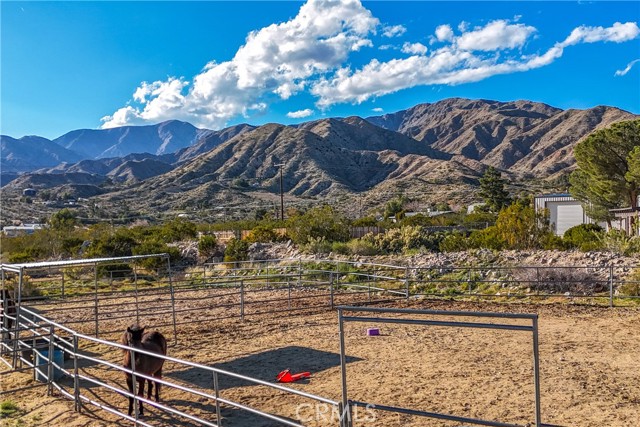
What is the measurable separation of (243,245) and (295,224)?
11.3 feet

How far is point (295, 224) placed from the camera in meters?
31.4

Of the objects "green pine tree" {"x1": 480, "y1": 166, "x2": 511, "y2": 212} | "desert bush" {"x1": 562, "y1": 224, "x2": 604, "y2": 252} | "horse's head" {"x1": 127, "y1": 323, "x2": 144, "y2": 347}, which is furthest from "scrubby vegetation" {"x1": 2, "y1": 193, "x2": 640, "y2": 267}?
"green pine tree" {"x1": 480, "y1": 166, "x2": 511, "y2": 212}

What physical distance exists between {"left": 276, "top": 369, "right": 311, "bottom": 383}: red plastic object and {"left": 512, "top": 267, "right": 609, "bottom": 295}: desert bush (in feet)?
32.3

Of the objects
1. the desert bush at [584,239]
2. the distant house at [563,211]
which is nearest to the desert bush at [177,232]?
the distant house at [563,211]

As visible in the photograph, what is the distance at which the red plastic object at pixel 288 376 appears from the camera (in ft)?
26.7

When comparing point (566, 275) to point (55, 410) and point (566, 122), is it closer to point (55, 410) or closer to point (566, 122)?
point (55, 410)

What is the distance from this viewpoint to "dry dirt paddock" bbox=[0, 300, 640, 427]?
6.62m

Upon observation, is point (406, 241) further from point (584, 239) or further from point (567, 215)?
point (567, 215)

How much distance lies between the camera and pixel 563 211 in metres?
38.4

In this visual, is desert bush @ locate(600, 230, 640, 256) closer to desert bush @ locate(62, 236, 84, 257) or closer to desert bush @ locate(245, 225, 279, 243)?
desert bush @ locate(245, 225, 279, 243)

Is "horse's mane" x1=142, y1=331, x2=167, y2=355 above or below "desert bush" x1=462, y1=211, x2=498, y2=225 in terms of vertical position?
below

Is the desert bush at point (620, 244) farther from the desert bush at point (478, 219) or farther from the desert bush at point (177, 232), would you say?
the desert bush at point (177, 232)

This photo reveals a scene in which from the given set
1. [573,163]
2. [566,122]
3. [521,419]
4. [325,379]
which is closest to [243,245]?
[325,379]

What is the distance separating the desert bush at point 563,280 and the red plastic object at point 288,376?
9.85 m
